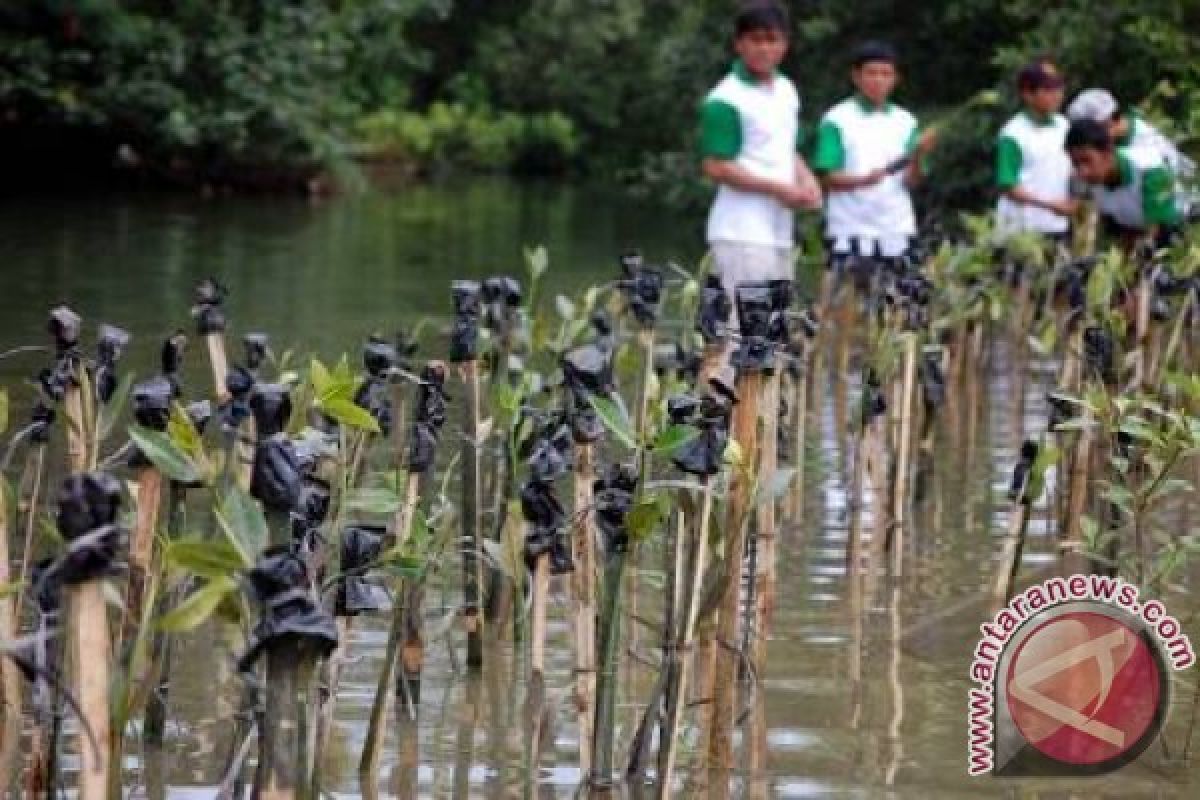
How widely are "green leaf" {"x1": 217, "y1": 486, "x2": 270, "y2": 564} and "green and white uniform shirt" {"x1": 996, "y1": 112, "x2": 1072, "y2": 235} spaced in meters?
8.73

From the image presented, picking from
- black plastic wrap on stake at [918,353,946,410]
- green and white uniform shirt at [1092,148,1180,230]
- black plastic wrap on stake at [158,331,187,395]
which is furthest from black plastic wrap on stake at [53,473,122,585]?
green and white uniform shirt at [1092,148,1180,230]

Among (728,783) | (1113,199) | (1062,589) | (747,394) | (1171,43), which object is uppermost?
(1171,43)

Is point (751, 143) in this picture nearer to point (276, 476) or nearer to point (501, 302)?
point (501, 302)

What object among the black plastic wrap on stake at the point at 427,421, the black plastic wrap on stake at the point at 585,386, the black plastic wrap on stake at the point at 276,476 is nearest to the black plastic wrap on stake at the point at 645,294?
the black plastic wrap on stake at the point at 427,421

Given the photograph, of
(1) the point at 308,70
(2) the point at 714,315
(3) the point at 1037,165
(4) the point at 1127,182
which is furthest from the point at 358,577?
(1) the point at 308,70

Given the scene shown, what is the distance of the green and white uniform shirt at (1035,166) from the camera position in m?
11.7

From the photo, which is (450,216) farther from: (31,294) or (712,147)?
(712,147)

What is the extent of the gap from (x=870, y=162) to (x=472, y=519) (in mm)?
5658

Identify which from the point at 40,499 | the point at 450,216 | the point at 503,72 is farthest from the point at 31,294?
the point at 503,72

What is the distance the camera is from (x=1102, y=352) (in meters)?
6.33

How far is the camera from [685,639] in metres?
4.20

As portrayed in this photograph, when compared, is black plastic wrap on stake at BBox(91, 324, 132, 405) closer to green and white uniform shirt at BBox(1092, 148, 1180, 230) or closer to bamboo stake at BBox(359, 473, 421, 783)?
bamboo stake at BBox(359, 473, 421, 783)

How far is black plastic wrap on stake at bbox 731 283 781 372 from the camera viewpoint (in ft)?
15.0

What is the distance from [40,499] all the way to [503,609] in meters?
1.96
